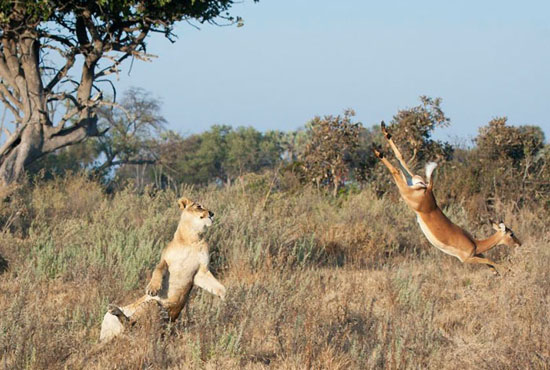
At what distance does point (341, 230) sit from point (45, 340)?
6.10m

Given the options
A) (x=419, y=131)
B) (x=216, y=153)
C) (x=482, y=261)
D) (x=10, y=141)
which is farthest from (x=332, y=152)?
(x=216, y=153)

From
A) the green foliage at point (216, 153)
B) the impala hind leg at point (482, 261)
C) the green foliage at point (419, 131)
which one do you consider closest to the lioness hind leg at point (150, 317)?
the impala hind leg at point (482, 261)

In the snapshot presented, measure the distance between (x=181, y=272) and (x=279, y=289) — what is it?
5.08ft

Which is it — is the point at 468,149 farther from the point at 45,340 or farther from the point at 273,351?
the point at 45,340

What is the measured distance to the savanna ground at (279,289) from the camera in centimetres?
498

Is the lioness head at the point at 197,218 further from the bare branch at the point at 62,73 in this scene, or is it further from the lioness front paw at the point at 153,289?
the bare branch at the point at 62,73

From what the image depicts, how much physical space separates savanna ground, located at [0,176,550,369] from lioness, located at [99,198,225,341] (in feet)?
0.50

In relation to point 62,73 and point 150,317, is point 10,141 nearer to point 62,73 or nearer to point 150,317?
point 62,73

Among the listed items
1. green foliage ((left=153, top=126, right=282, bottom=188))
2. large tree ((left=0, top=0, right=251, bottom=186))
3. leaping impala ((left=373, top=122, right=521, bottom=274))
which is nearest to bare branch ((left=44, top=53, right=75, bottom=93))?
large tree ((left=0, top=0, right=251, bottom=186))

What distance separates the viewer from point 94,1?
15328 mm

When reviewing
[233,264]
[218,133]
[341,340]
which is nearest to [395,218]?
[233,264]

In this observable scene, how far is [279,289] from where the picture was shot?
254 inches

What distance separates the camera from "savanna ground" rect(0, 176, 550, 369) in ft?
16.3

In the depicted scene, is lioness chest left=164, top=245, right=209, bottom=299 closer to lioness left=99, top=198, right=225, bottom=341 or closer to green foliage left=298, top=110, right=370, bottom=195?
lioness left=99, top=198, right=225, bottom=341
